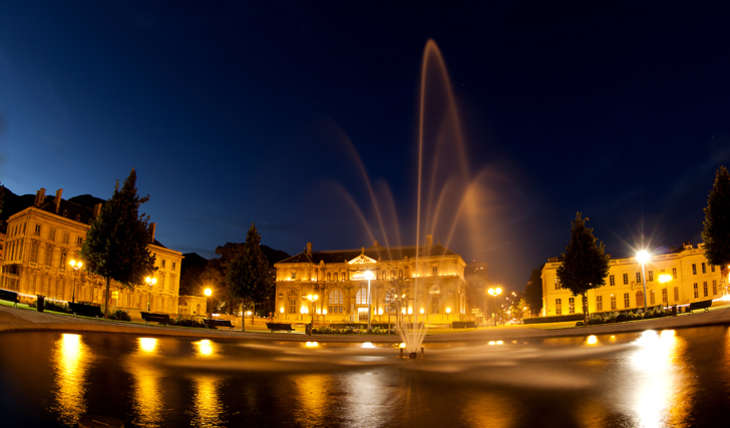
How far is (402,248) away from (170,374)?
8244cm

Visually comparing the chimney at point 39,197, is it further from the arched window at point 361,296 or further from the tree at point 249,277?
the arched window at point 361,296

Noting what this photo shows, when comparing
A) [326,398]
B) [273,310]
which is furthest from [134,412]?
[273,310]

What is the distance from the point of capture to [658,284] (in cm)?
7394

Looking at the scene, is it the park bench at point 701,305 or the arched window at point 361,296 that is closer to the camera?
the park bench at point 701,305

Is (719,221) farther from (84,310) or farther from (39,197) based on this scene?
(39,197)

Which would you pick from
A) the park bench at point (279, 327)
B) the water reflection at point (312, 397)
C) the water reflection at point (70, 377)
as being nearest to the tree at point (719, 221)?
the park bench at point (279, 327)

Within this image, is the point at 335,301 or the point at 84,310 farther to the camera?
the point at 335,301

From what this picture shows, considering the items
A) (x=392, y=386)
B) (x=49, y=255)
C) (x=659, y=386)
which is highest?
(x=49, y=255)

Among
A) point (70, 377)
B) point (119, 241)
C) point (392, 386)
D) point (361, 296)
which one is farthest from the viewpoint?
point (361, 296)

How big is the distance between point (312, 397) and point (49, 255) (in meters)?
62.4

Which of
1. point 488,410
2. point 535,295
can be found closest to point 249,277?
point 488,410

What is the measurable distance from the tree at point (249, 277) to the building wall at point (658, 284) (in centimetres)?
5751

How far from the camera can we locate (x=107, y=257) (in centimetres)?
3400

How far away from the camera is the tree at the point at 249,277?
1622 inches
